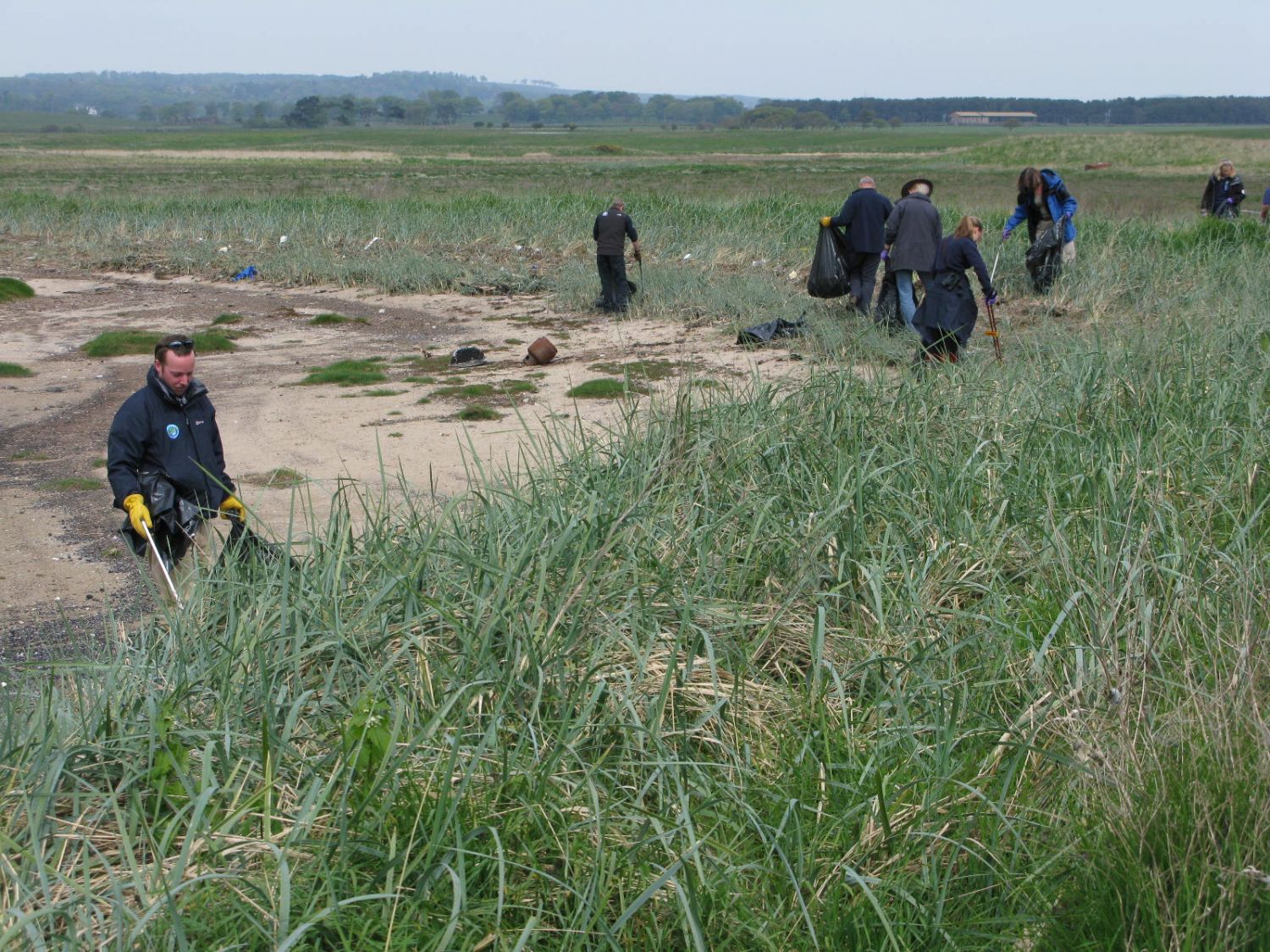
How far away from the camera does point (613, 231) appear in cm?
1337

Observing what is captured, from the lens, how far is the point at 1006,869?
9.20ft

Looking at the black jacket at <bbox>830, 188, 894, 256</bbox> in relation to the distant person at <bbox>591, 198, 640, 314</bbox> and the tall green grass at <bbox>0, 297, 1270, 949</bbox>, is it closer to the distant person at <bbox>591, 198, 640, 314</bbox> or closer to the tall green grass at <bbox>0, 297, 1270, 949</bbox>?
the distant person at <bbox>591, 198, 640, 314</bbox>

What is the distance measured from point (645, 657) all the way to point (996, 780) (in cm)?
99

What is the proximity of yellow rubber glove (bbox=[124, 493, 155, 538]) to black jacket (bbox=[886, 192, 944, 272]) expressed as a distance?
6927 mm

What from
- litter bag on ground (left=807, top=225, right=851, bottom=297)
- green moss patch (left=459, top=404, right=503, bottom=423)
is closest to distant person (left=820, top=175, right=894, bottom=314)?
litter bag on ground (left=807, top=225, right=851, bottom=297)

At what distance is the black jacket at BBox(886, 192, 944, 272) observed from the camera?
10086 millimetres

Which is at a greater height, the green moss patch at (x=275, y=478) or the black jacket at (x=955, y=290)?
the black jacket at (x=955, y=290)

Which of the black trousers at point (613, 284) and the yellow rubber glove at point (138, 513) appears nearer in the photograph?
the yellow rubber glove at point (138, 513)

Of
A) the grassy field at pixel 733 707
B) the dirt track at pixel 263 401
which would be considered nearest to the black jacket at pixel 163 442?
the dirt track at pixel 263 401

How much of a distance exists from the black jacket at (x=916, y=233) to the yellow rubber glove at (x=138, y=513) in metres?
6.93

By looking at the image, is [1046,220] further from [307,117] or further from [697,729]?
[307,117]

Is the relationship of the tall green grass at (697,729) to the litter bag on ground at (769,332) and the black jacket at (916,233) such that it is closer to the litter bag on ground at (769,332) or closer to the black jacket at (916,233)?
the black jacket at (916,233)

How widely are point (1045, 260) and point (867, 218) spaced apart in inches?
76.6

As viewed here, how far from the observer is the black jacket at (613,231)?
43.8ft
